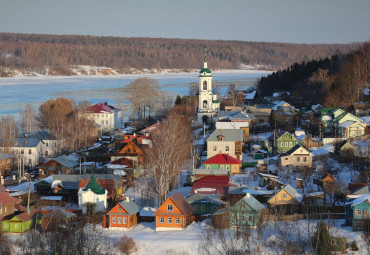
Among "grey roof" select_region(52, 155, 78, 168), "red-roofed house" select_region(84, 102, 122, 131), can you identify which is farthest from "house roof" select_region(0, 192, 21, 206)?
"red-roofed house" select_region(84, 102, 122, 131)

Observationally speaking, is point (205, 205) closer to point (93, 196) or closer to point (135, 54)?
point (93, 196)

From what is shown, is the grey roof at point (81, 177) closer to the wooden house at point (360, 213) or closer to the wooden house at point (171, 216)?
the wooden house at point (171, 216)

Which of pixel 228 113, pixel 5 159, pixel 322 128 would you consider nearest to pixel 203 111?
pixel 228 113

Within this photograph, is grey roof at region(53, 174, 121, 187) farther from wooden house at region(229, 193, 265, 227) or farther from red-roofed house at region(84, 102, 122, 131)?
red-roofed house at region(84, 102, 122, 131)

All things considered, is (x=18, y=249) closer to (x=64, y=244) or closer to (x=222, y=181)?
(x=64, y=244)

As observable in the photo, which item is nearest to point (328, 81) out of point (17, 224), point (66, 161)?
point (66, 161)

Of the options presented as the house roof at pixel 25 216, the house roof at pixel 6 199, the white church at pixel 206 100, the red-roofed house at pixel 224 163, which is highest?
the white church at pixel 206 100

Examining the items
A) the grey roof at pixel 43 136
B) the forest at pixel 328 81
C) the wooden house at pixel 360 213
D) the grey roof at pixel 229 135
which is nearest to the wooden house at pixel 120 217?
the wooden house at pixel 360 213
